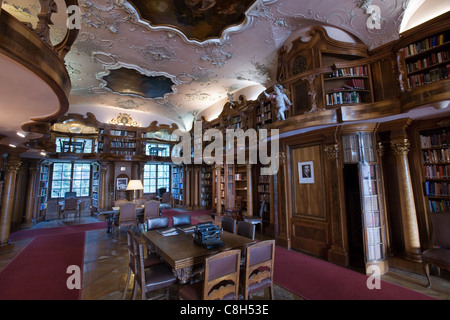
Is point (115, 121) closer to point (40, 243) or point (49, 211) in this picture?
point (49, 211)

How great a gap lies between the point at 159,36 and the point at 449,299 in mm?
7110

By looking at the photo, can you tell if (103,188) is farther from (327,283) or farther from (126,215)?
(327,283)

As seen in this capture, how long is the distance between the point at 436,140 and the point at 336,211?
7.22 ft

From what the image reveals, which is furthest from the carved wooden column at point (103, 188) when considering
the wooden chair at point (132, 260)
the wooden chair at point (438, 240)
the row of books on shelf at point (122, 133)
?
the wooden chair at point (438, 240)

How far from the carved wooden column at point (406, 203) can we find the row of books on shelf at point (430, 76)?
104cm

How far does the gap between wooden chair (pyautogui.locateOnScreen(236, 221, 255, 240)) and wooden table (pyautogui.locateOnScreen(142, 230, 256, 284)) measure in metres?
0.33

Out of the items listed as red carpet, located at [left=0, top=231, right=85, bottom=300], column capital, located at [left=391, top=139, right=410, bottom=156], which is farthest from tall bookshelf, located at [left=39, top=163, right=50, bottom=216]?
column capital, located at [left=391, top=139, right=410, bottom=156]

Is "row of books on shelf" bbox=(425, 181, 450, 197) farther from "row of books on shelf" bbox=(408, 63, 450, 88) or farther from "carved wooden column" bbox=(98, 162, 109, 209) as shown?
"carved wooden column" bbox=(98, 162, 109, 209)

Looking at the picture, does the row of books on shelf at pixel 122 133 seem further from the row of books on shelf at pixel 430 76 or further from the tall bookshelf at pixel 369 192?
the row of books on shelf at pixel 430 76

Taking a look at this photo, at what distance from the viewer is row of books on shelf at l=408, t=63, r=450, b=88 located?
3.31 meters

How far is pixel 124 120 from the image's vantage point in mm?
10367

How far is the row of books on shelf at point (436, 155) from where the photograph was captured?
12.0ft

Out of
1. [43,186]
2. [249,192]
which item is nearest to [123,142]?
[43,186]
